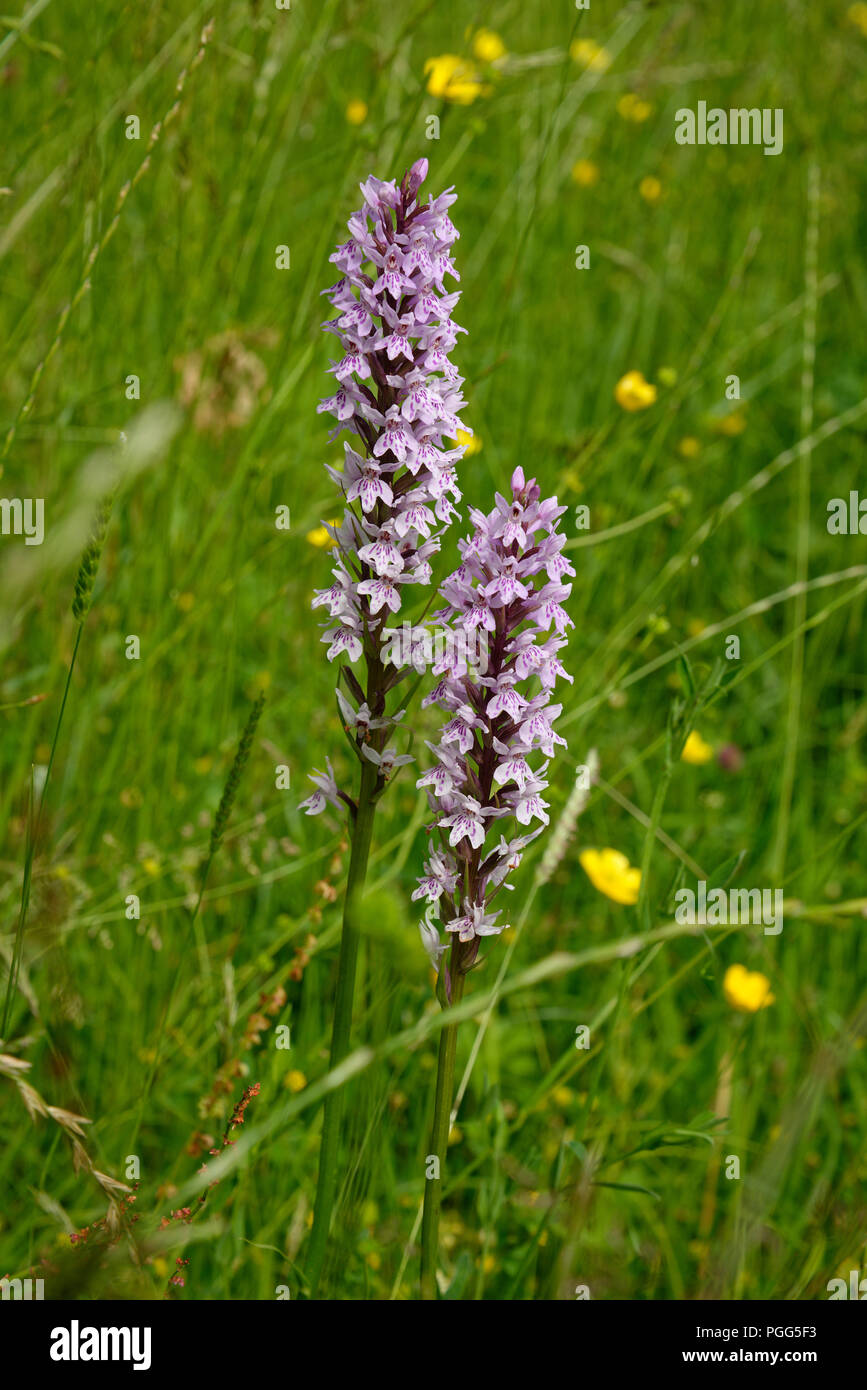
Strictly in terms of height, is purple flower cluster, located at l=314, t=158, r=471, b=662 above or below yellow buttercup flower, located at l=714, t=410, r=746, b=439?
below

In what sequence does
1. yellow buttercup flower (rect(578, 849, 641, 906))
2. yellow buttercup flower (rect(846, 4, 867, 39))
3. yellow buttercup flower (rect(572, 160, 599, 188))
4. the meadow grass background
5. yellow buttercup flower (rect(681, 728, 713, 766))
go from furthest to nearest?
yellow buttercup flower (rect(846, 4, 867, 39)) → yellow buttercup flower (rect(572, 160, 599, 188)) → yellow buttercup flower (rect(681, 728, 713, 766)) → yellow buttercup flower (rect(578, 849, 641, 906)) → the meadow grass background

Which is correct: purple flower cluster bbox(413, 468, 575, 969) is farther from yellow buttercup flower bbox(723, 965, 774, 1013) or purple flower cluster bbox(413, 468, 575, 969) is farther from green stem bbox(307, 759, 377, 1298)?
yellow buttercup flower bbox(723, 965, 774, 1013)

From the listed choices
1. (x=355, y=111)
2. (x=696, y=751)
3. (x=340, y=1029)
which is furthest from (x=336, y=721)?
(x=355, y=111)

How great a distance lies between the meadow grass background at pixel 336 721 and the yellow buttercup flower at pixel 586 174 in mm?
107

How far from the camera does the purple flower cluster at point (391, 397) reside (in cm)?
152

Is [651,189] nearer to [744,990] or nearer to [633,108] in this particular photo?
[633,108]

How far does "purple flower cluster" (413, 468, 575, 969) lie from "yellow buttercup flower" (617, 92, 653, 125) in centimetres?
358

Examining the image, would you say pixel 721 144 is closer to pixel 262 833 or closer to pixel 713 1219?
pixel 262 833

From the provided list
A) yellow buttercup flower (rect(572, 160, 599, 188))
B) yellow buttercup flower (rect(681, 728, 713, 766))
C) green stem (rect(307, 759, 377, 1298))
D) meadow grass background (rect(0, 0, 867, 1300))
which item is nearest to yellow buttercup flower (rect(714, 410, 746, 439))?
meadow grass background (rect(0, 0, 867, 1300))

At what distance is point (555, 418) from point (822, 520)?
1.14m

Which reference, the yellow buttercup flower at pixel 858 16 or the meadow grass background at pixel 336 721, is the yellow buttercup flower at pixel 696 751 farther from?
the yellow buttercup flower at pixel 858 16

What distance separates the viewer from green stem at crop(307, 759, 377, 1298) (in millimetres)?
1559

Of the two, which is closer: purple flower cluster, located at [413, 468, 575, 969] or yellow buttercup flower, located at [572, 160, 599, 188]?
purple flower cluster, located at [413, 468, 575, 969]

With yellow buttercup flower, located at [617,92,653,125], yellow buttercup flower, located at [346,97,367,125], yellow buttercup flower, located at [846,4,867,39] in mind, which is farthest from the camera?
yellow buttercup flower, located at [846,4,867,39]
